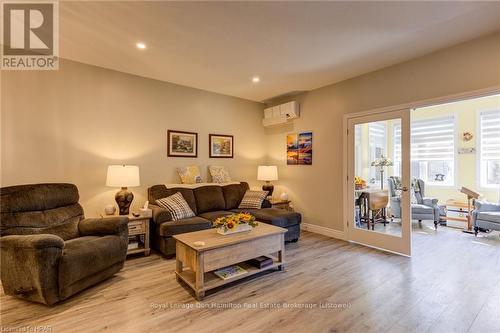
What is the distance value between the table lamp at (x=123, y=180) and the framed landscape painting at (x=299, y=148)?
2.97m

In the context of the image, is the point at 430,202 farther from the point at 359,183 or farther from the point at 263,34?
the point at 263,34

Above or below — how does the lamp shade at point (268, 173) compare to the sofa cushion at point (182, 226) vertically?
above

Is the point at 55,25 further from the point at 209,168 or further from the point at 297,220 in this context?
the point at 297,220

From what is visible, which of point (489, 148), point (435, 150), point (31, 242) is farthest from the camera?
point (435, 150)

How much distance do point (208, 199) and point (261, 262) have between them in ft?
5.83

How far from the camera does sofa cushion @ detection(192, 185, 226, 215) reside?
415 cm

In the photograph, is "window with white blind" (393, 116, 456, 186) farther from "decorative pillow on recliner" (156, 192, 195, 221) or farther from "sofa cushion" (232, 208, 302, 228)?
"decorative pillow on recliner" (156, 192, 195, 221)

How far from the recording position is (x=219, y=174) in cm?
476

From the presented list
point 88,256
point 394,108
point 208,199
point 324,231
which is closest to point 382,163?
point 394,108

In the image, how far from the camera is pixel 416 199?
16.9ft

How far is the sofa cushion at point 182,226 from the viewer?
3.25 m

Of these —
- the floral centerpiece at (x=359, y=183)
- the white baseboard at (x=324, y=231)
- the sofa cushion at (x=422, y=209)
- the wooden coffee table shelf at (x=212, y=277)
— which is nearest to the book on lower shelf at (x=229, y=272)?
the wooden coffee table shelf at (x=212, y=277)

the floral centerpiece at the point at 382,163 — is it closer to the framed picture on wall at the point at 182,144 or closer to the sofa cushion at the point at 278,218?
the sofa cushion at the point at 278,218

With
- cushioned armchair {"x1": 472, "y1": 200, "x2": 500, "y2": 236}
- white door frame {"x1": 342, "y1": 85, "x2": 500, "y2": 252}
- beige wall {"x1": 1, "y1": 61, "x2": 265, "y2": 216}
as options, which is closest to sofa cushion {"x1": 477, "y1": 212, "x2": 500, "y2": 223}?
cushioned armchair {"x1": 472, "y1": 200, "x2": 500, "y2": 236}
